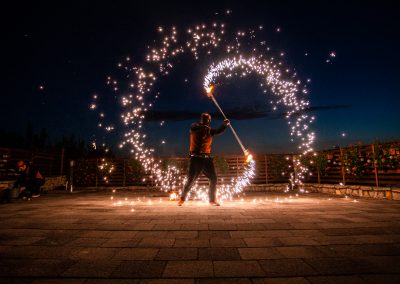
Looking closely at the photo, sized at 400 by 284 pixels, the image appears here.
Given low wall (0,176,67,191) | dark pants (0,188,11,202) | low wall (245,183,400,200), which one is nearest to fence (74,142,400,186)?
low wall (245,183,400,200)

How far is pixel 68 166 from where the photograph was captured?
1345 centimetres

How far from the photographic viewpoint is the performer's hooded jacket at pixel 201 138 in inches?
220

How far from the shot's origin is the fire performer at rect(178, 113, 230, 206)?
5.54 m

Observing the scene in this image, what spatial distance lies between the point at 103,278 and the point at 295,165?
11.1 m

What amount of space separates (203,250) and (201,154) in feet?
10.4

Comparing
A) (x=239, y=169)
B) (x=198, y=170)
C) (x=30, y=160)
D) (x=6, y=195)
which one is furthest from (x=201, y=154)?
(x=30, y=160)

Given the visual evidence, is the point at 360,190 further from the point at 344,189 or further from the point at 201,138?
the point at 201,138

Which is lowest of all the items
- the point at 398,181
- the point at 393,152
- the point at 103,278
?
the point at 103,278

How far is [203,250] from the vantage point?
2502 mm

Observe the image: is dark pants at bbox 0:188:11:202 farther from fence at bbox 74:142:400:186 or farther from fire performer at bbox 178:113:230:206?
fence at bbox 74:142:400:186

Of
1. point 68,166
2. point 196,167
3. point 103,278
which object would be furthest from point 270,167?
point 103,278

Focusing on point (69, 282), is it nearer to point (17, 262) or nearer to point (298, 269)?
point (17, 262)

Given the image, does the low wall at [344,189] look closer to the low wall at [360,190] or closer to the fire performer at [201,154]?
the low wall at [360,190]

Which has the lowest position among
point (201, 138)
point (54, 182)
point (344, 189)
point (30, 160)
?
point (344, 189)
